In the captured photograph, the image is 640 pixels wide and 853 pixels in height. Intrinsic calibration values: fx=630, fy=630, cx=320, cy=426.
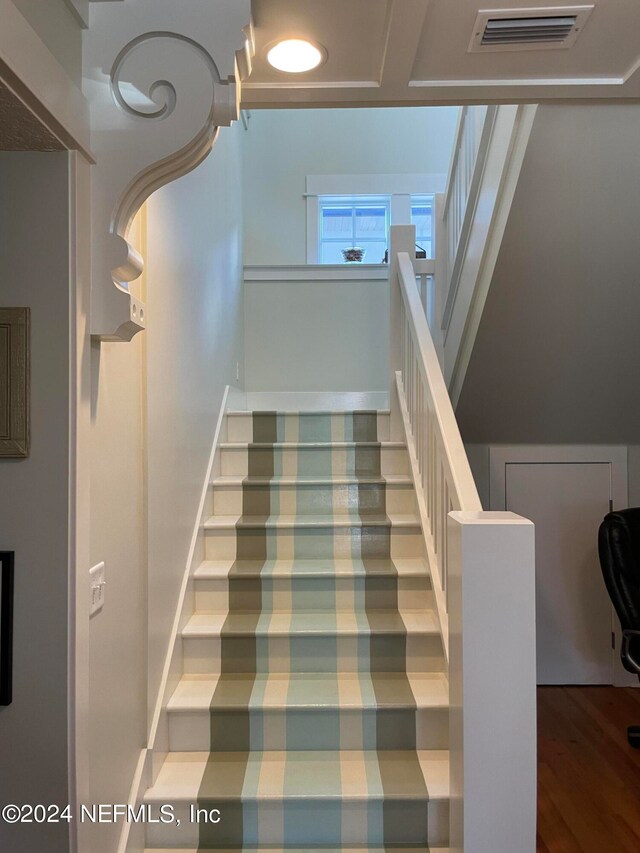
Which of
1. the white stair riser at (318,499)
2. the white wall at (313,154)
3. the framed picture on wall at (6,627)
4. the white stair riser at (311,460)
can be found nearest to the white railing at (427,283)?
the white stair riser at (311,460)

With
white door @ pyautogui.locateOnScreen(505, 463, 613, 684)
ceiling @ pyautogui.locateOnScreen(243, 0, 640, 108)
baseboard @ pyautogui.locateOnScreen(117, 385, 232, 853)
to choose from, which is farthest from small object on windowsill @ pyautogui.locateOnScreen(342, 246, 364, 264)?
ceiling @ pyautogui.locateOnScreen(243, 0, 640, 108)

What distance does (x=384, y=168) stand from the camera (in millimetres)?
5004

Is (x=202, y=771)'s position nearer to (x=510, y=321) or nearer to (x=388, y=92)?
(x=388, y=92)

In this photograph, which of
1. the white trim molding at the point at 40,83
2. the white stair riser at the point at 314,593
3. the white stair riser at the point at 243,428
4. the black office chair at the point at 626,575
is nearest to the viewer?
the white trim molding at the point at 40,83

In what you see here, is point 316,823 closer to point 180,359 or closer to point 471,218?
point 180,359

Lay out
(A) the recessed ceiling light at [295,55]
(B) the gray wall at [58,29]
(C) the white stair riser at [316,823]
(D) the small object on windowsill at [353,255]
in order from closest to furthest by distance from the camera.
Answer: (B) the gray wall at [58,29], (A) the recessed ceiling light at [295,55], (C) the white stair riser at [316,823], (D) the small object on windowsill at [353,255]

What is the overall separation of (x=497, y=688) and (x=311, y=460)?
1.79 meters

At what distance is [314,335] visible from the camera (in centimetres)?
446

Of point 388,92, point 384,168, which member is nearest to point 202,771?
point 388,92

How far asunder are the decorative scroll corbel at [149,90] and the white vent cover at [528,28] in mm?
529

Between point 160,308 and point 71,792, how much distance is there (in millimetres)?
1352

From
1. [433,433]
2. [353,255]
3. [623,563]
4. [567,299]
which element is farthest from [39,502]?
[353,255]

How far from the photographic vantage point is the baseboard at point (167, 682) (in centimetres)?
168

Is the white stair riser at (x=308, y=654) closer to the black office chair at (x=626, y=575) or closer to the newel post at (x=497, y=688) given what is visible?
the newel post at (x=497, y=688)
